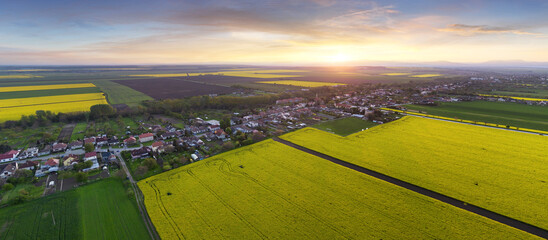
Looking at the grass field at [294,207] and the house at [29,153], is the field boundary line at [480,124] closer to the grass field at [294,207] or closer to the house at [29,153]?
the grass field at [294,207]

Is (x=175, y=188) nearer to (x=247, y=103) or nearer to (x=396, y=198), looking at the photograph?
(x=396, y=198)

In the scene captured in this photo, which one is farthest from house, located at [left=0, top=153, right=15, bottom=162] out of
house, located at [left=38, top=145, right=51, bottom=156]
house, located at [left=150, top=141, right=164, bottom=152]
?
house, located at [left=150, top=141, right=164, bottom=152]

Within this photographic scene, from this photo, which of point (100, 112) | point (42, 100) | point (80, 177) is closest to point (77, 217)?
point (80, 177)

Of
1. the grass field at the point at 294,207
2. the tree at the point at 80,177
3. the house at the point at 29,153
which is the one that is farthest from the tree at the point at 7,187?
the grass field at the point at 294,207

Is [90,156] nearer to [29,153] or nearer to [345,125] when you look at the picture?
[29,153]

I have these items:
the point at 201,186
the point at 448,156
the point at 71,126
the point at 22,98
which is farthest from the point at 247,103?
the point at 22,98

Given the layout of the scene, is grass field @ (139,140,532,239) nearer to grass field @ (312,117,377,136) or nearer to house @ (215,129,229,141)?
house @ (215,129,229,141)
